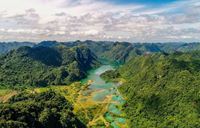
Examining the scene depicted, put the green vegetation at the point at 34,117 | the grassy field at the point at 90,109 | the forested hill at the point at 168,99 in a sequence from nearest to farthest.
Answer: the green vegetation at the point at 34,117 < the forested hill at the point at 168,99 < the grassy field at the point at 90,109

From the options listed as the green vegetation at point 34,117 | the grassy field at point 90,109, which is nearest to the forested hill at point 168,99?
the grassy field at point 90,109

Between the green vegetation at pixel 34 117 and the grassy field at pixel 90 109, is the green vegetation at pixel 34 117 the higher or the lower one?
the higher one

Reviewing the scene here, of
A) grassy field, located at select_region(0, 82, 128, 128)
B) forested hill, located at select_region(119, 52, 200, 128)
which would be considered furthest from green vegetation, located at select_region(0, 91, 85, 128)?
forested hill, located at select_region(119, 52, 200, 128)

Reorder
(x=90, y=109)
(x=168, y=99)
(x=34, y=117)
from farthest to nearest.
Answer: (x=90, y=109), (x=168, y=99), (x=34, y=117)

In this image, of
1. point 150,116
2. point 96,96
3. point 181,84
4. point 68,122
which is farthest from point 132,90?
point 68,122

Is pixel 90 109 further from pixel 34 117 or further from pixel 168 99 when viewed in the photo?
pixel 34 117

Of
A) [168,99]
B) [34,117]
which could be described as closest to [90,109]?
[168,99]

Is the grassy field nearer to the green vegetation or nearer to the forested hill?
the green vegetation

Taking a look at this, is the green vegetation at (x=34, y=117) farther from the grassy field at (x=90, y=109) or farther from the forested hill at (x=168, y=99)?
the forested hill at (x=168, y=99)
